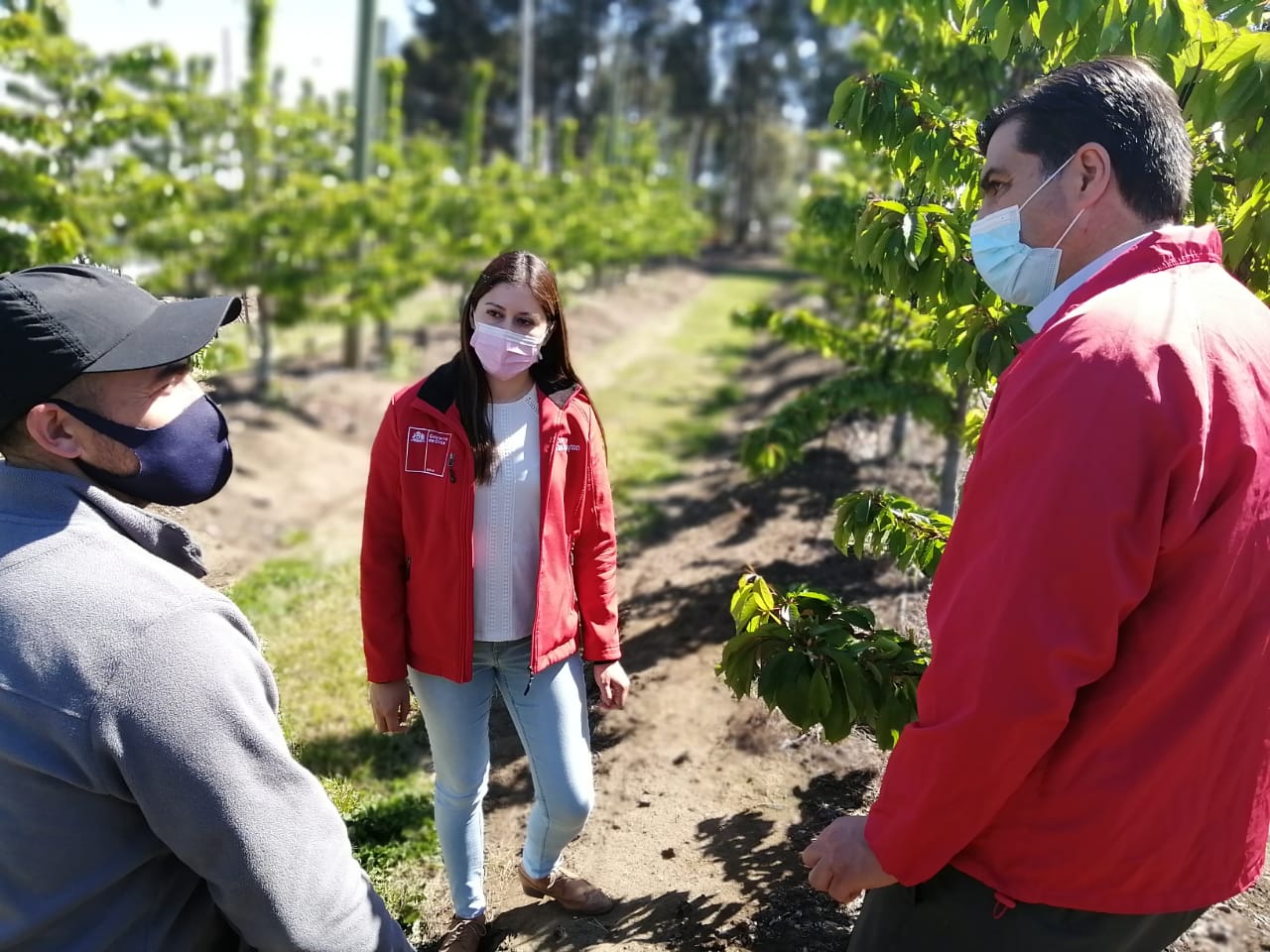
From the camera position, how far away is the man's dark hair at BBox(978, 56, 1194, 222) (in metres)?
1.61

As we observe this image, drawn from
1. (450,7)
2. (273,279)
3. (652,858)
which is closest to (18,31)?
(273,279)

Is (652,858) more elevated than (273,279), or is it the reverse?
(273,279)

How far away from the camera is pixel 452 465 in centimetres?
267

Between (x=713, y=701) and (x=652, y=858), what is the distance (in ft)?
4.02

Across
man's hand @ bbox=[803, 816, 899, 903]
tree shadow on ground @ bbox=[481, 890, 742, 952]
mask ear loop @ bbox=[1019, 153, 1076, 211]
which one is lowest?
tree shadow on ground @ bbox=[481, 890, 742, 952]

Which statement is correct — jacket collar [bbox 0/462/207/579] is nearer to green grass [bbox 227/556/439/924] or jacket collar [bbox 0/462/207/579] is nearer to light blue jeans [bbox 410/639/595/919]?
green grass [bbox 227/556/439/924]

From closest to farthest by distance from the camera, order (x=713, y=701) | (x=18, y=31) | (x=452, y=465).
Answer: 1. (x=452, y=465)
2. (x=713, y=701)
3. (x=18, y=31)

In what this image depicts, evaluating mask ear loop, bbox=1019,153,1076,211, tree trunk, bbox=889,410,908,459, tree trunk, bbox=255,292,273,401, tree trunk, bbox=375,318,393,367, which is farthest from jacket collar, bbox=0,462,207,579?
tree trunk, bbox=375,318,393,367

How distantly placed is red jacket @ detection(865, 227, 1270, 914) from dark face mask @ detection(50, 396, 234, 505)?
1.25m

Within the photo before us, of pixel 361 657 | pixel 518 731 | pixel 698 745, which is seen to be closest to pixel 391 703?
pixel 518 731

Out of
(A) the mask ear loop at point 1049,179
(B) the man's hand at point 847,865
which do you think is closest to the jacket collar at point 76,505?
(B) the man's hand at point 847,865

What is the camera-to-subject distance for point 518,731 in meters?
2.86

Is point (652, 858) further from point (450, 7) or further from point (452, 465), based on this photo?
point (450, 7)

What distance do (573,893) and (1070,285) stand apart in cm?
238
